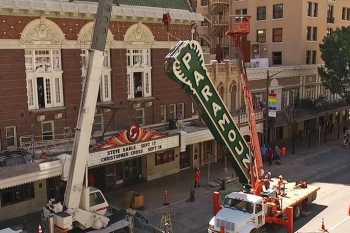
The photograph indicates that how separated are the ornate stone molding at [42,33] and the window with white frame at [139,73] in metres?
6.32

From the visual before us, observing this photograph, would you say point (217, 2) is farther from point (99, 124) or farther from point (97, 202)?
point (97, 202)

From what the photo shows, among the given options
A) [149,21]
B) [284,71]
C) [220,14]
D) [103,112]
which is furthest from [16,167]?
[220,14]

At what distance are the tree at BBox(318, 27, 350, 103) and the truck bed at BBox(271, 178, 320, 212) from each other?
24983 mm

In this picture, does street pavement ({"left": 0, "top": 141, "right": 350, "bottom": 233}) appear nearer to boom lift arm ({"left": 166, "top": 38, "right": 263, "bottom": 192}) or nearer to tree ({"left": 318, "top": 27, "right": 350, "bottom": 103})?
boom lift arm ({"left": 166, "top": 38, "right": 263, "bottom": 192})

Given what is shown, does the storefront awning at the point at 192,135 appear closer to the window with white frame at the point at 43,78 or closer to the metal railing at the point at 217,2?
the window with white frame at the point at 43,78

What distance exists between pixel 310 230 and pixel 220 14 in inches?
1609

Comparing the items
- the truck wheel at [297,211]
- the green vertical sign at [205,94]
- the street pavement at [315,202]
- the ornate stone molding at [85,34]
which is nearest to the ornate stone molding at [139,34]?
the ornate stone molding at [85,34]

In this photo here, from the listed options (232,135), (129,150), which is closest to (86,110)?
(232,135)

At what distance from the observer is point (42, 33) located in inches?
1110

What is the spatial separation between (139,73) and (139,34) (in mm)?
3037

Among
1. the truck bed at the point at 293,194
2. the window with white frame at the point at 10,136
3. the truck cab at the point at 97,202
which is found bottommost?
the truck bed at the point at 293,194

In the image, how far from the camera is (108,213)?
75.1 ft

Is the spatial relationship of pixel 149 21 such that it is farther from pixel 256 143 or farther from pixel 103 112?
pixel 256 143

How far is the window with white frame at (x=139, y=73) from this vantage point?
33.9m
